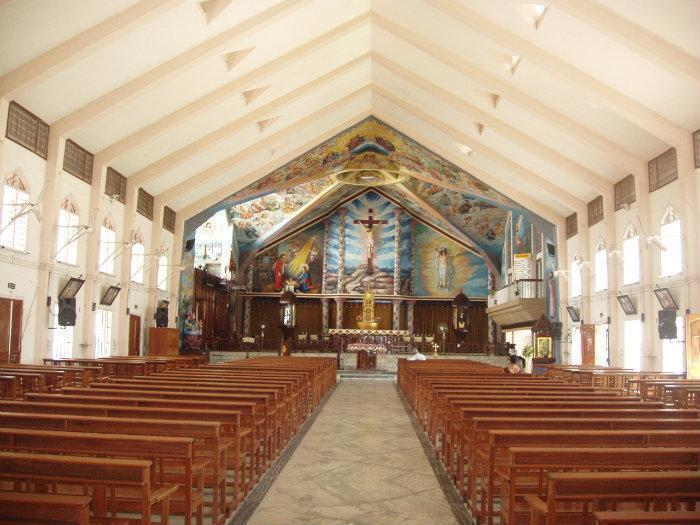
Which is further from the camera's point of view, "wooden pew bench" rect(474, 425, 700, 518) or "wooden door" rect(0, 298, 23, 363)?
"wooden door" rect(0, 298, 23, 363)

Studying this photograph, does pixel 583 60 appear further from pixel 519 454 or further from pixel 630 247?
pixel 519 454

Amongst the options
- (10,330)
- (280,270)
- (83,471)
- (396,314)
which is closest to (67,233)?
(10,330)

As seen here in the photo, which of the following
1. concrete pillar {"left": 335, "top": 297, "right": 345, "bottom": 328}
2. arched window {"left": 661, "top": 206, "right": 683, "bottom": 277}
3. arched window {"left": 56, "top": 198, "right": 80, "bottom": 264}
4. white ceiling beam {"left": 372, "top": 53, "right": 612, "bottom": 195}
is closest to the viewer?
arched window {"left": 661, "top": 206, "right": 683, "bottom": 277}

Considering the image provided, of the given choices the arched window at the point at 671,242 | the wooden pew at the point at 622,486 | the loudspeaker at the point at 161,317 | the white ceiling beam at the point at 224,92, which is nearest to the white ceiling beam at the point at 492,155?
the white ceiling beam at the point at 224,92

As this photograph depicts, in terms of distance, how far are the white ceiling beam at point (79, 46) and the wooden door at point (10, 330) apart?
411 centimetres

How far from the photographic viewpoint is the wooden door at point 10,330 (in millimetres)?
12602

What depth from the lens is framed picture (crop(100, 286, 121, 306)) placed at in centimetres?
1708

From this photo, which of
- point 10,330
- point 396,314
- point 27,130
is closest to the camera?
point 10,330

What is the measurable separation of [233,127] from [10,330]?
26.9 ft

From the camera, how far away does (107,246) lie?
58.5 feet

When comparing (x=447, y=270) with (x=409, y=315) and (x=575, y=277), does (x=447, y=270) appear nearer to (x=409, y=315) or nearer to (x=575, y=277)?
(x=409, y=315)

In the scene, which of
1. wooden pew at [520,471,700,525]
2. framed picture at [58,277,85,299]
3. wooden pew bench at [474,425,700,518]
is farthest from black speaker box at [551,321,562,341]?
wooden pew at [520,471,700,525]

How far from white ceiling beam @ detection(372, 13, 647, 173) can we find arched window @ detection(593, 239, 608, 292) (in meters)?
3.77

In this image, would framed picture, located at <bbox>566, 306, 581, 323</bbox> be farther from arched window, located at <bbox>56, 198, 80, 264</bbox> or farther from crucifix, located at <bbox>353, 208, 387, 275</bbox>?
arched window, located at <bbox>56, 198, 80, 264</bbox>
